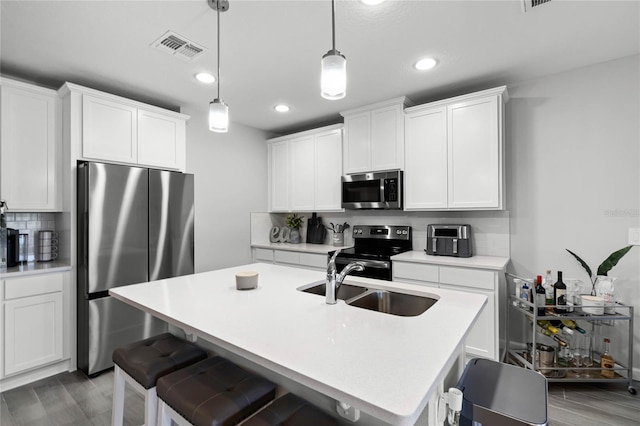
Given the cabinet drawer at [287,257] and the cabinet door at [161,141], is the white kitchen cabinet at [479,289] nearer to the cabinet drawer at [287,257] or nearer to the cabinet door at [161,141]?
the cabinet drawer at [287,257]

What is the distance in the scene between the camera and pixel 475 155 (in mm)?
2811

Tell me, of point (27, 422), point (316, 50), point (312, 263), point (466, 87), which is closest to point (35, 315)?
point (27, 422)

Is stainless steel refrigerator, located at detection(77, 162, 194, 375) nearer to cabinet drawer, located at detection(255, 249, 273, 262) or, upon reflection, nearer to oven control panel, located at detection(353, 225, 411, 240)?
cabinet drawer, located at detection(255, 249, 273, 262)

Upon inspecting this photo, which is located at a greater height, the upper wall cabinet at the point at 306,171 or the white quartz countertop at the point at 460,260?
the upper wall cabinet at the point at 306,171

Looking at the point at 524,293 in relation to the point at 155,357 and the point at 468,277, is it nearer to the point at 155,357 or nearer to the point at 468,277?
the point at 468,277

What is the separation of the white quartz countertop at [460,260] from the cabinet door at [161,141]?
2481 mm

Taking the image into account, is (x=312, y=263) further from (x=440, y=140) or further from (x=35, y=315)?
(x=35, y=315)

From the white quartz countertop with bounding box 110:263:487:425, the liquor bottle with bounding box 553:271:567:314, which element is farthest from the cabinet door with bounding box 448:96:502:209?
the white quartz countertop with bounding box 110:263:487:425

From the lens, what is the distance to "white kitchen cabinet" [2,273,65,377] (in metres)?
2.34

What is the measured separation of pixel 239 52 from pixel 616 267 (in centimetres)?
339

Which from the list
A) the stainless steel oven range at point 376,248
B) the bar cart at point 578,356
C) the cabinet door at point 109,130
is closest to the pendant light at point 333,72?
the stainless steel oven range at point 376,248

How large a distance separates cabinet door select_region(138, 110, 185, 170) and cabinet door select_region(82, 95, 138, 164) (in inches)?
2.7

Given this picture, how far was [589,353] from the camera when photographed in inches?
94.2

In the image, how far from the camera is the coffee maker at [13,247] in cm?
248
